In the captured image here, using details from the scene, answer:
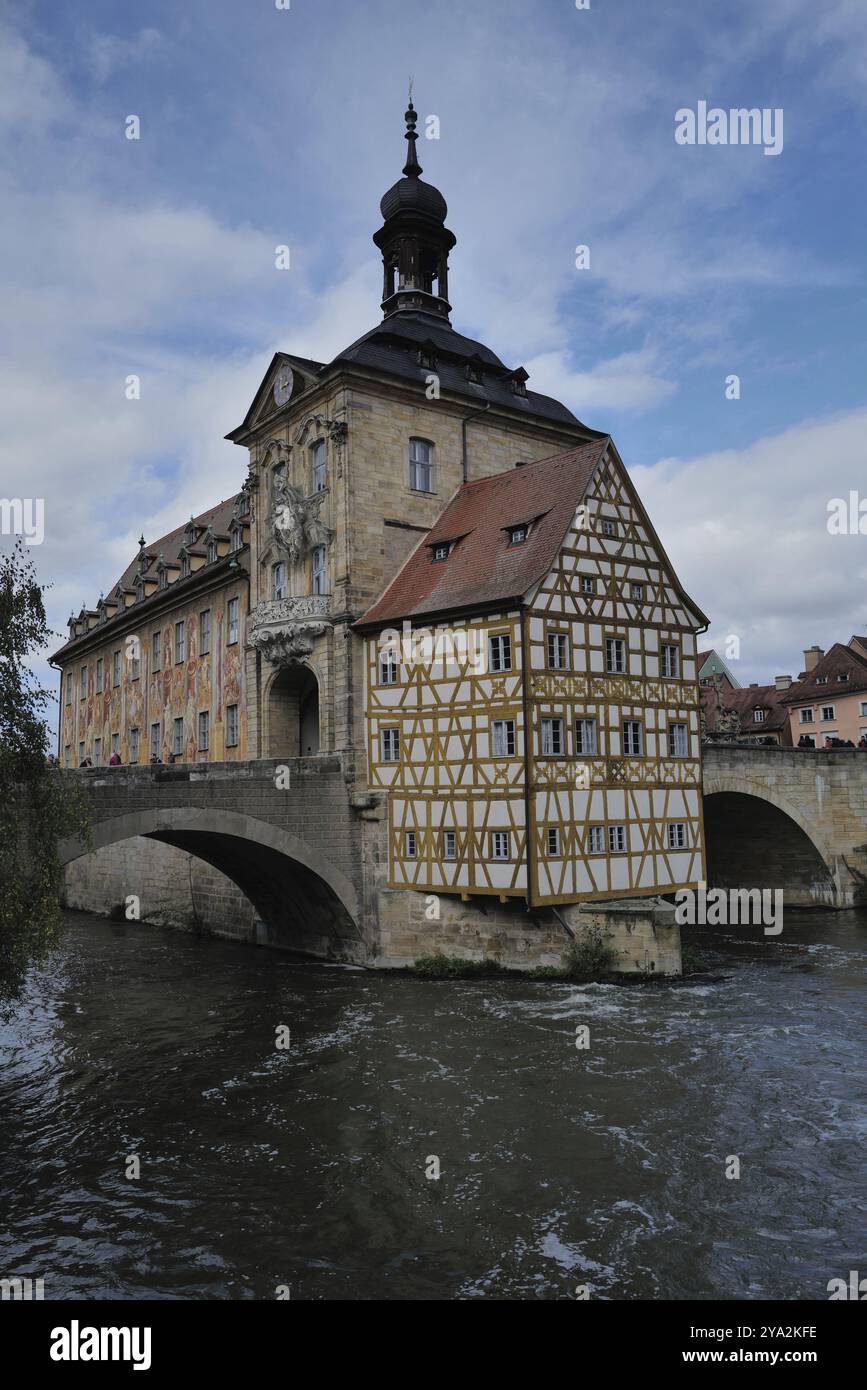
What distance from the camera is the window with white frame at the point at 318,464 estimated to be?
83.3ft

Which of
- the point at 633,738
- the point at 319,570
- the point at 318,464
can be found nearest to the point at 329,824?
the point at 319,570

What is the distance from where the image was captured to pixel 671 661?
2378 centimetres

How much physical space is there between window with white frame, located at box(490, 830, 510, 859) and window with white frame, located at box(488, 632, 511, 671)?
11.0 ft

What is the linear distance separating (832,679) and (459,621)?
1531 inches

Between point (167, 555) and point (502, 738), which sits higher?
point (167, 555)

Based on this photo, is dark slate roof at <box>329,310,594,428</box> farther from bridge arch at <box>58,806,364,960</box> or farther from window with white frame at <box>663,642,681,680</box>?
bridge arch at <box>58,806,364,960</box>

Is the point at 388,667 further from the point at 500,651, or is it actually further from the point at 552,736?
the point at 552,736

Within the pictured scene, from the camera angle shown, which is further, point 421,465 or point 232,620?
point 232,620

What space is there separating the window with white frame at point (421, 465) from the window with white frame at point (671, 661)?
723cm

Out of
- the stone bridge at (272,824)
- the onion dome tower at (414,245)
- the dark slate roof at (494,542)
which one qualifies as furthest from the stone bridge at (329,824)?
the onion dome tower at (414,245)

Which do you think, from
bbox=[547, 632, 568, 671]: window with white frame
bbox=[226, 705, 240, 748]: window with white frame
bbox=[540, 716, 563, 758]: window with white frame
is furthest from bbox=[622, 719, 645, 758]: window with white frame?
bbox=[226, 705, 240, 748]: window with white frame

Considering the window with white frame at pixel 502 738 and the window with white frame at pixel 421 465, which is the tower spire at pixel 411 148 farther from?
the window with white frame at pixel 502 738

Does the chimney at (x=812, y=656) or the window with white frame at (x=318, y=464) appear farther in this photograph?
the chimney at (x=812, y=656)

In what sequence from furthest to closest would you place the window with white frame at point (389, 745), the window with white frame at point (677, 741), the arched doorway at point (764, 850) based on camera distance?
the arched doorway at point (764, 850) → the window with white frame at point (677, 741) → the window with white frame at point (389, 745)
